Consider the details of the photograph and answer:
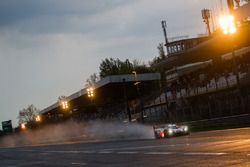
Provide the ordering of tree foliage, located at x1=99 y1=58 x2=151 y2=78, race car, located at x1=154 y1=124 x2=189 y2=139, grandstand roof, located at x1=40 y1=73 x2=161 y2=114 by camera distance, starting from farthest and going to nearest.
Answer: tree foliage, located at x1=99 y1=58 x2=151 y2=78, grandstand roof, located at x1=40 y1=73 x2=161 y2=114, race car, located at x1=154 y1=124 x2=189 y2=139

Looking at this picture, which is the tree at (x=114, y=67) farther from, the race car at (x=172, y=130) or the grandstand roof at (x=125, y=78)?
the race car at (x=172, y=130)

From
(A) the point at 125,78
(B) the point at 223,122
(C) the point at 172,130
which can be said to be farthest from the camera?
(A) the point at 125,78

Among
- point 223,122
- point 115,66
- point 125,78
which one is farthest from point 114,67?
point 223,122

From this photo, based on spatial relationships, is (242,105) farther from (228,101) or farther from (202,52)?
(202,52)

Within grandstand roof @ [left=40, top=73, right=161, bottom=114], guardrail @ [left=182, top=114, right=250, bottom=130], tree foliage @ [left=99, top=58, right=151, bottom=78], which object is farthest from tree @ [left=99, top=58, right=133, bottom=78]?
guardrail @ [left=182, top=114, right=250, bottom=130]

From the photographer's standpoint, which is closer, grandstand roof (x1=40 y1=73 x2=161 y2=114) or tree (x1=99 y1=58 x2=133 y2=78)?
grandstand roof (x1=40 y1=73 x2=161 y2=114)

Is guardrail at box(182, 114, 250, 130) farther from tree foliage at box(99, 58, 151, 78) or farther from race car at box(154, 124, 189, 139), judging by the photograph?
tree foliage at box(99, 58, 151, 78)

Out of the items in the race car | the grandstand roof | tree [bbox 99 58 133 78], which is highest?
tree [bbox 99 58 133 78]

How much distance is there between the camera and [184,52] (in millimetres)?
68000

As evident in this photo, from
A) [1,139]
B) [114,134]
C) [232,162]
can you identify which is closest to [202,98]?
[114,134]

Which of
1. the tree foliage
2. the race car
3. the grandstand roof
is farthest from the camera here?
the tree foliage

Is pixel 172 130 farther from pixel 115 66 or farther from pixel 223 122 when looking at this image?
pixel 115 66

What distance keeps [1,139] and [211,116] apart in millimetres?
88018

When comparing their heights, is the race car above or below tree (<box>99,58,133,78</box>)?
below
